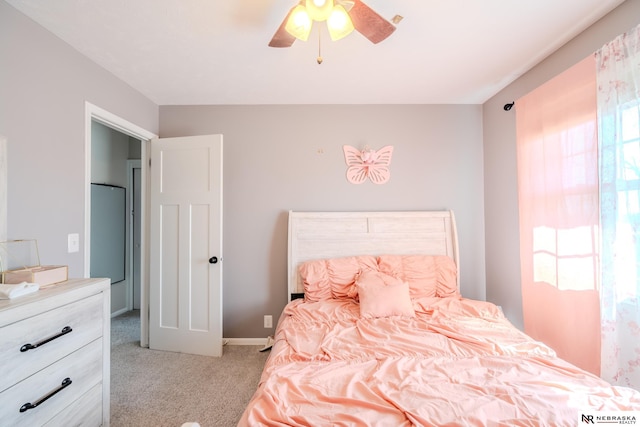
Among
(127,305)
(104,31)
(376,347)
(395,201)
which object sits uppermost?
(104,31)

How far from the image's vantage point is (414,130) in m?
2.53

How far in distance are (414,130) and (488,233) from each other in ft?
4.43

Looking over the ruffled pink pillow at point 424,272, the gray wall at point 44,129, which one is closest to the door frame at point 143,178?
the gray wall at point 44,129

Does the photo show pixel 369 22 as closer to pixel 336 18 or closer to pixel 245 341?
pixel 336 18

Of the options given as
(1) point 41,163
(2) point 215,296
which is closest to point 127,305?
(2) point 215,296

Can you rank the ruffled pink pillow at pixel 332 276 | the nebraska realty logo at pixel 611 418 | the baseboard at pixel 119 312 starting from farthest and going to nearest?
the baseboard at pixel 119 312
the ruffled pink pillow at pixel 332 276
the nebraska realty logo at pixel 611 418

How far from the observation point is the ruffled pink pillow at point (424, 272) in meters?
2.18

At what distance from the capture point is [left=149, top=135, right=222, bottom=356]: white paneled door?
89.3 inches

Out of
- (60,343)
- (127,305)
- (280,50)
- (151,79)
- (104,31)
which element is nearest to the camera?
(60,343)

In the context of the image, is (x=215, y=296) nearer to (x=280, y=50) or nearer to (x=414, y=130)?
(x=280, y=50)

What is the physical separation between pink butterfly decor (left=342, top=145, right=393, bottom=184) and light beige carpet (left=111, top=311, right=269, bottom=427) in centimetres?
203

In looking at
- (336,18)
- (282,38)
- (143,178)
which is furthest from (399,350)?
(143,178)

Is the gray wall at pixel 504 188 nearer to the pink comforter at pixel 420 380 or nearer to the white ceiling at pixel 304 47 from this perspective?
the white ceiling at pixel 304 47

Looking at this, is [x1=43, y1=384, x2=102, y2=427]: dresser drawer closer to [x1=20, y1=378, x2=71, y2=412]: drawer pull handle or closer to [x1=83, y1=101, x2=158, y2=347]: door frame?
[x1=20, y1=378, x2=71, y2=412]: drawer pull handle
